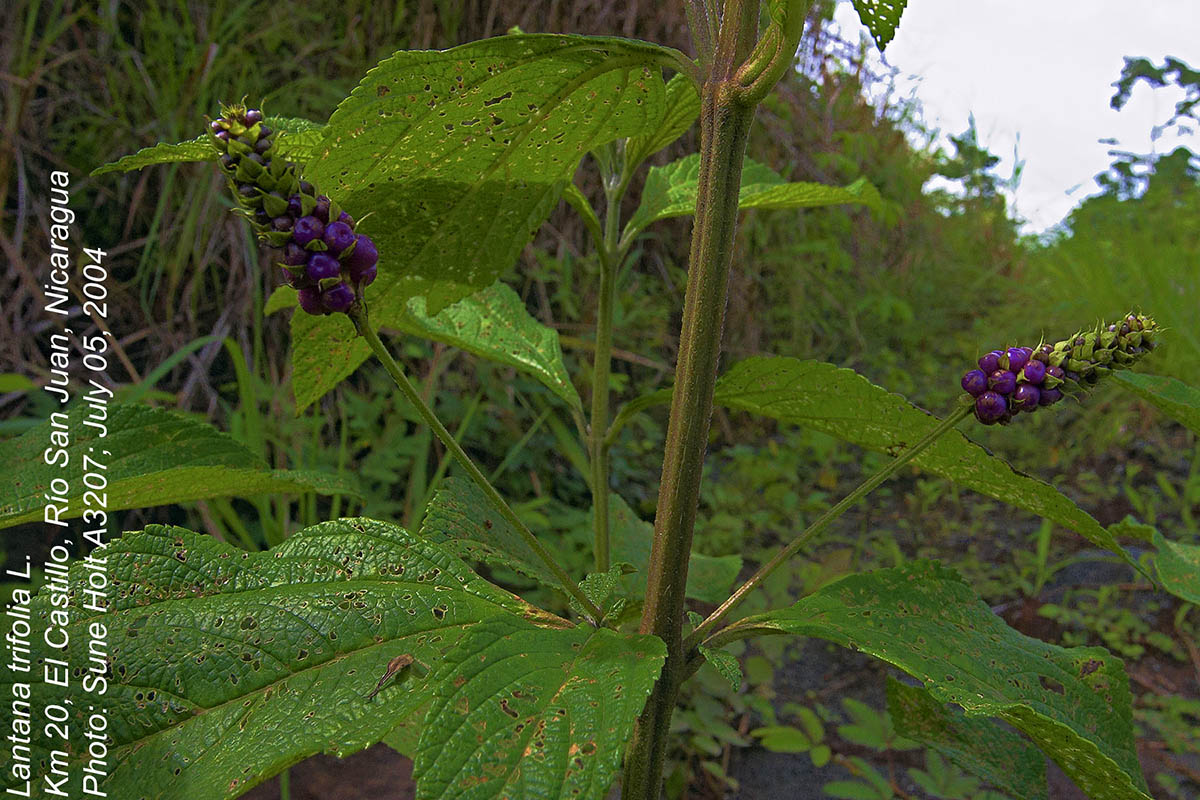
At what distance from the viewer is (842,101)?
4.77 metres

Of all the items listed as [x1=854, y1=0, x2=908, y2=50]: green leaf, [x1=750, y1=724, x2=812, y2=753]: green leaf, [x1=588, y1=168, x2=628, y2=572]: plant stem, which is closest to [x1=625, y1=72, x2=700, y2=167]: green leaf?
[x1=588, y1=168, x2=628, y2=572]: plant stem

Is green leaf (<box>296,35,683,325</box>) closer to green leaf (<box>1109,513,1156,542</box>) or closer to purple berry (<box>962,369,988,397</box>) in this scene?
purple berry (<box>962,369,988,397</box>)

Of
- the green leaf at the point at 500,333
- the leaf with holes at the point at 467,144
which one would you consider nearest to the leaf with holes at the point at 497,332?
the green leaf at the point at 500,333

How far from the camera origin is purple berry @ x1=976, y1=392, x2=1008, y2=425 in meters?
0.71

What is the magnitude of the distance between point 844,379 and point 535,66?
1.36 ft

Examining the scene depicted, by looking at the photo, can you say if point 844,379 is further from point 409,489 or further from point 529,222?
point 409,489

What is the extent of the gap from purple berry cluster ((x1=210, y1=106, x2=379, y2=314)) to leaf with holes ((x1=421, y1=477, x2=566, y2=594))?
330 mm

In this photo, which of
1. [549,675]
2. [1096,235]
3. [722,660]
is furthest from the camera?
[1096,235]

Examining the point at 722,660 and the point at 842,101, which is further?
the point at 842,101

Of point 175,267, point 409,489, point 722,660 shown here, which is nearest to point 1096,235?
point 409,489

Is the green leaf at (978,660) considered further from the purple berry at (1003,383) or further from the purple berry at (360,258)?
A: the purple berry at (360,258)

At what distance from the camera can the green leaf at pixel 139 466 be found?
792mm

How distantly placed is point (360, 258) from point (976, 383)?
53cm

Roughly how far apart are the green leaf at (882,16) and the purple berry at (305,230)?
43cm
